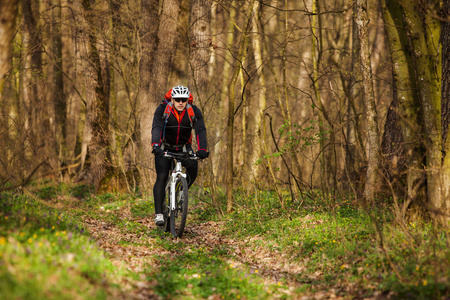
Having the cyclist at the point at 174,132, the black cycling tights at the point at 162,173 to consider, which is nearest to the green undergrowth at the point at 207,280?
the black cycling tights at the point at 162,173

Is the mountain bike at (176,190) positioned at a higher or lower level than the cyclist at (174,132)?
lower

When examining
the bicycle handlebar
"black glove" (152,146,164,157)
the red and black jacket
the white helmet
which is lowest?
the bicycle handlebar

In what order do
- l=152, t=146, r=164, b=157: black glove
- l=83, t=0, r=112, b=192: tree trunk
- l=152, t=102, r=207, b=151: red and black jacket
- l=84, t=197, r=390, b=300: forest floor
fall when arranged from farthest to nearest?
l=83, t=0, r=112, b=192: tree trunk → l=152, t=102, r=207, b=151: red and black jacket → l=152, t=146, r=164, b=157: black glove → l=84, t=197, r=390, b=300: forest floor

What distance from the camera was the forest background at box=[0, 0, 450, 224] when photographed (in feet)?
21.3

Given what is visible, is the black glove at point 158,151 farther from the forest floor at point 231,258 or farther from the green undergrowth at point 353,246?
the green undergrowth at point 353,246

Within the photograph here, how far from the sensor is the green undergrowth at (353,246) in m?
4.38

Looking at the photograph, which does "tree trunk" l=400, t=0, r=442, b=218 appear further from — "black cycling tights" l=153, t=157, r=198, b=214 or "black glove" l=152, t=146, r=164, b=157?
"black glove" l=152, t=146, r=164, b=157

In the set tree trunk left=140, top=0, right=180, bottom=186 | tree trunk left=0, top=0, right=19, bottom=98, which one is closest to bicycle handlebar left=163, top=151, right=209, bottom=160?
tree trunk left=0, top=0, right=19, bottom=98

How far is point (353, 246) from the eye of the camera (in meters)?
5.75

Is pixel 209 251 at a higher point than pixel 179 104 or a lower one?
lower

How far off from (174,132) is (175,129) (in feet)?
0.19

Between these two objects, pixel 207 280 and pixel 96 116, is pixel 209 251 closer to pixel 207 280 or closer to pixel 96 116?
pixel 207 280

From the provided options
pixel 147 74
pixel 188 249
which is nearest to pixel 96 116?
pixel 147 74

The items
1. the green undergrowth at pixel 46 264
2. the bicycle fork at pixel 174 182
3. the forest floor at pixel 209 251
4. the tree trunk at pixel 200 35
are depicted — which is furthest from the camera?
the tree trunk at pixel 200 35
